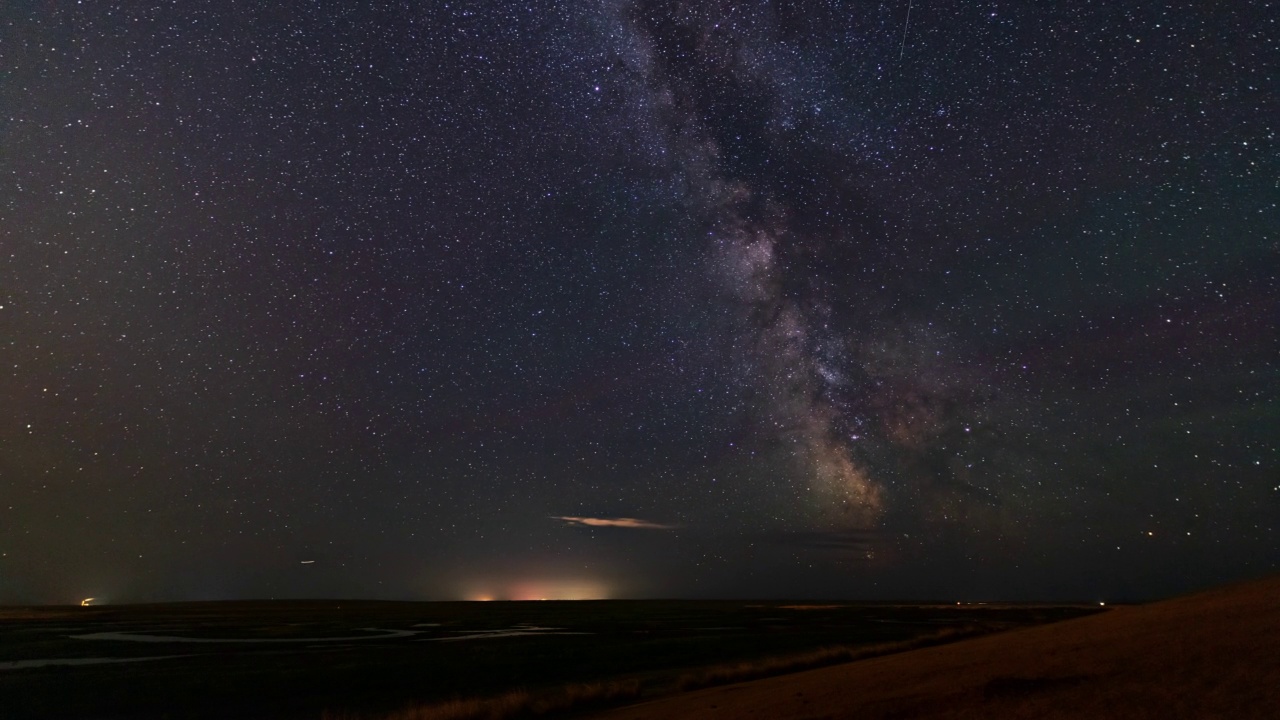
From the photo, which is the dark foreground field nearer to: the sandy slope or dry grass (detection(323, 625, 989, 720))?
dry grass (detection(323, 625, 989, 720))

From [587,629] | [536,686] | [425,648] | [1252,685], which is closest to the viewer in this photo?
[1252,685]

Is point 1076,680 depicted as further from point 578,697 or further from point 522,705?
point 522,705

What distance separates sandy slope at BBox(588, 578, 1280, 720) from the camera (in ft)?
29.4

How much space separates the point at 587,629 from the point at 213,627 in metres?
36.9

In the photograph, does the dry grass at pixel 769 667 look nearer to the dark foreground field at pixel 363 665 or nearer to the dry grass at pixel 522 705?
the dark foreground field at pixel 363 665

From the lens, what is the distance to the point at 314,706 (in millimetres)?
23141

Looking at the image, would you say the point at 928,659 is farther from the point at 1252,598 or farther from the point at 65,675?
the point at 65,675

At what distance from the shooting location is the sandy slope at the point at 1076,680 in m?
8.97

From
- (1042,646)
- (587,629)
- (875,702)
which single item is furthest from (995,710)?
(587,629)

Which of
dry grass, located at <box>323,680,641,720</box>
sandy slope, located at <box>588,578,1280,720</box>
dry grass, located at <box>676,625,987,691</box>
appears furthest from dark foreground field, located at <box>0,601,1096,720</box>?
sandy slope, located at <box>588,578,1280,720</box>

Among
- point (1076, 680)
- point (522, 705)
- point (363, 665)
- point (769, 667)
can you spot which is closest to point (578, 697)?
point (522, 705)

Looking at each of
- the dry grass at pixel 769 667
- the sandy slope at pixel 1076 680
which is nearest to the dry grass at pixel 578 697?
the dry grass at pixel 769 667

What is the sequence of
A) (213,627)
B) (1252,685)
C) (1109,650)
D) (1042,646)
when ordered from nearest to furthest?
(1252,685)
(1109,650)
(1042,646)
(213,627)

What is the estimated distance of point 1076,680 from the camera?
11156 mm
